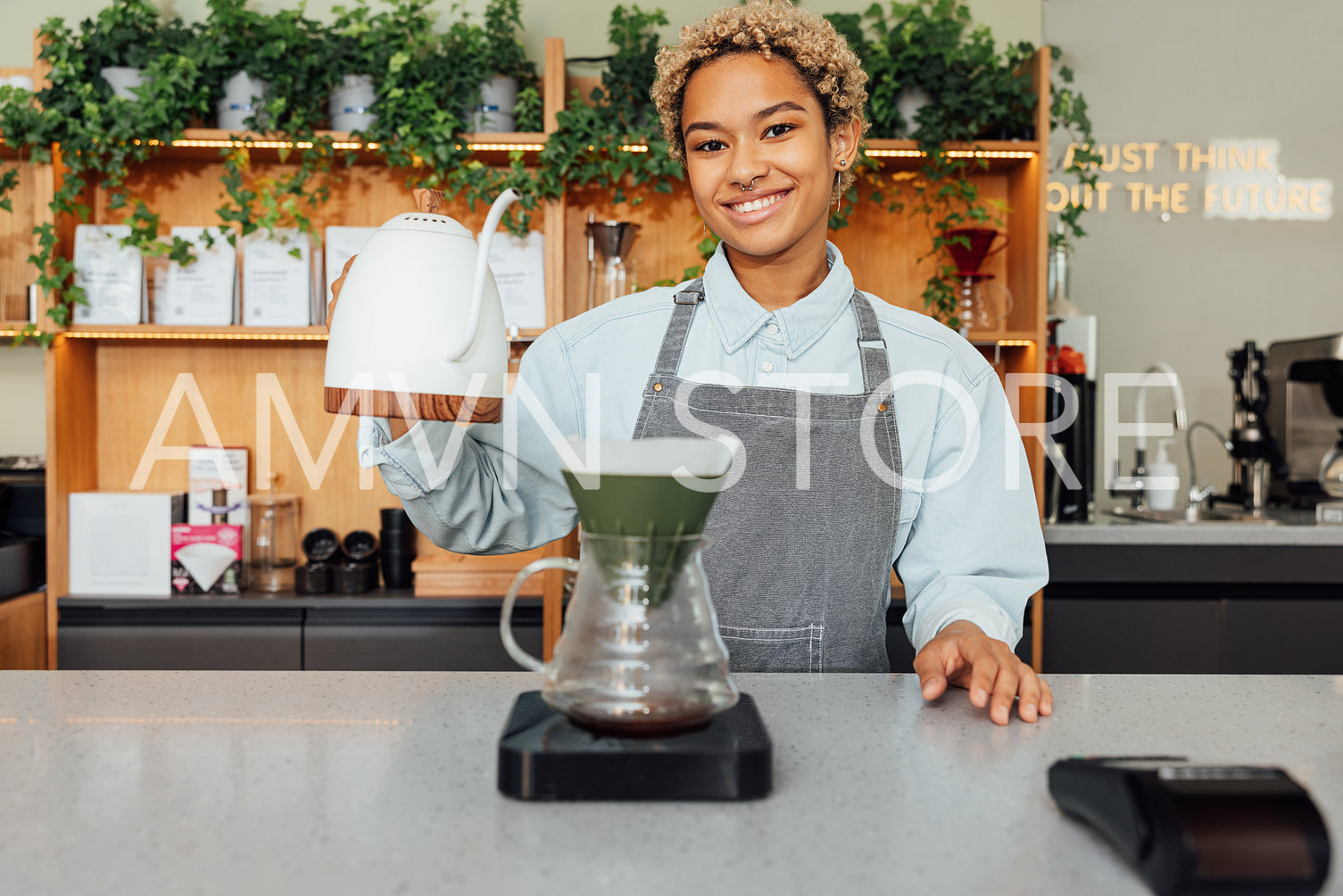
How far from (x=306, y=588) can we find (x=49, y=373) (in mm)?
861

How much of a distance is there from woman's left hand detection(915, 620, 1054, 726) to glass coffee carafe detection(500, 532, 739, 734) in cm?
34

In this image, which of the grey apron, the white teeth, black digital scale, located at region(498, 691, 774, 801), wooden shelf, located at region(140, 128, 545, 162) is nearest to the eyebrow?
the white teeth

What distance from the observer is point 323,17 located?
2.86 meters

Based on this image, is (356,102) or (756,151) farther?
(356,102)

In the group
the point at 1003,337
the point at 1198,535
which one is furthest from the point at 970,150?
the point at 1198,535

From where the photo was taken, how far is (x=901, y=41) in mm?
2557

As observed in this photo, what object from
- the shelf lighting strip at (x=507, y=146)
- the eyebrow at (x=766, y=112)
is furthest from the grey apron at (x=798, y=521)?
the shelf lighting strip at (x=507, y=146)

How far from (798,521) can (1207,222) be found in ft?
9.09

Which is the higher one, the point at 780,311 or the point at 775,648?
the point at 780,311

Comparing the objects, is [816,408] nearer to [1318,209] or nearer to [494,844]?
[494,844]

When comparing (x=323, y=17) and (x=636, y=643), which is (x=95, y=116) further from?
(x=636, y=643)

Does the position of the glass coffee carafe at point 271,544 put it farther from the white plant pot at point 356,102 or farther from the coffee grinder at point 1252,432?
the coffee grinder at point 1252,432

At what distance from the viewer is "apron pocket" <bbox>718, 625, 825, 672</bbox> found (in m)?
1.31

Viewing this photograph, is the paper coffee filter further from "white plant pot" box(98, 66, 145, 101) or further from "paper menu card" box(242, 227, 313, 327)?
"white plant pot" box(98, 66, 145, 101)
